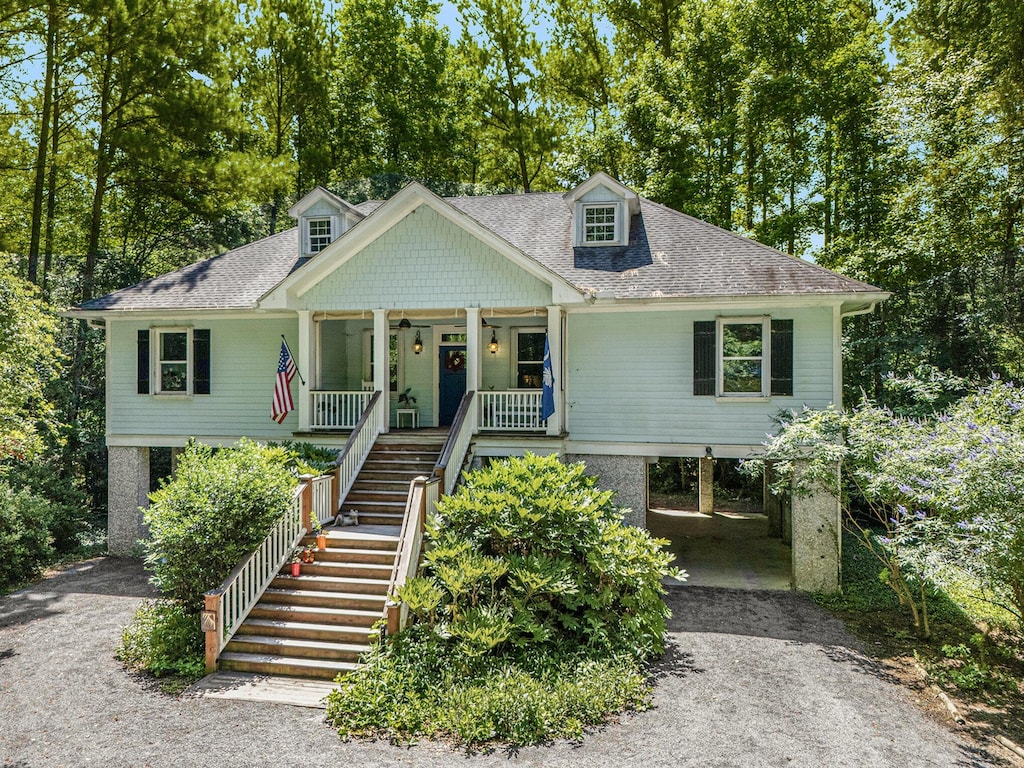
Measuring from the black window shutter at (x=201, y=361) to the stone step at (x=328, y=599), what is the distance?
7068 mm

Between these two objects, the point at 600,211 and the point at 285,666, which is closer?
the point at 285,666

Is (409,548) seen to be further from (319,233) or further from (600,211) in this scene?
(319,233)

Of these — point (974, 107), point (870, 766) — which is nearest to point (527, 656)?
point (870, 766)

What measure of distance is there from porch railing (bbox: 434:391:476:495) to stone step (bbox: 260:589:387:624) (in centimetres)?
234

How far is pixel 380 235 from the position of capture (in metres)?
13.2

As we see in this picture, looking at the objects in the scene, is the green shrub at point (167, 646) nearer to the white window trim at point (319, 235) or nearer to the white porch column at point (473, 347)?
the white porch column at point (473, 347)

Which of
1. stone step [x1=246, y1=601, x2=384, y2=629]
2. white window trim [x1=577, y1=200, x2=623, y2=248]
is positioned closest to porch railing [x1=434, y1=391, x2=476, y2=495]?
stone step [x1=246, y1=601, x2=384, y2=629]

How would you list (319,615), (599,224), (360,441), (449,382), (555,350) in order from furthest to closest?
(449,382) → (599,224) → (555,350) → (360,441) → (319,615)

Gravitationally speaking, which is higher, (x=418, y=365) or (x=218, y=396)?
(x=418, y=365)

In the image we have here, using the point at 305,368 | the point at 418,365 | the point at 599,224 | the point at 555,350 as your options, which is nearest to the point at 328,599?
the point at 305,368

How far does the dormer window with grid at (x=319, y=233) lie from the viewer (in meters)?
15.9

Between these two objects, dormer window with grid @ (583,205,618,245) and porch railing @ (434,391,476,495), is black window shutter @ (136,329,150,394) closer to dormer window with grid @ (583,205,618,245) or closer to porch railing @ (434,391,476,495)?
porch railing @ (434,391,476,495)

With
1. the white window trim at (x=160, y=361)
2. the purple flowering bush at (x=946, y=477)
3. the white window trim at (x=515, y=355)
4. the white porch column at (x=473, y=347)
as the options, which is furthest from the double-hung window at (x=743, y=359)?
the white window trim at (x=160, y=361)

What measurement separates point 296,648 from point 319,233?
10669mm
